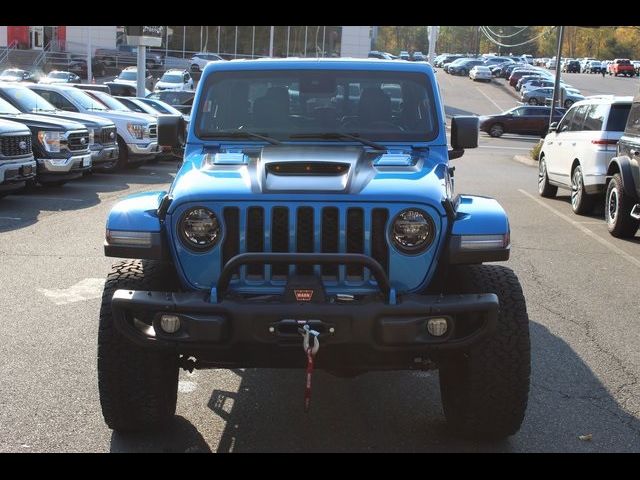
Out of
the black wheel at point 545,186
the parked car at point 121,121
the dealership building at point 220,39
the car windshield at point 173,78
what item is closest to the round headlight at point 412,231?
the black wheel at point 545,186

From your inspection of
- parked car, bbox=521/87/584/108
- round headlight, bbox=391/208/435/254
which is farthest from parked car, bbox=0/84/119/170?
parked car, bbox=521/87/584/108

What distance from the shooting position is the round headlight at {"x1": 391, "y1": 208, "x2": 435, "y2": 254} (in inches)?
181

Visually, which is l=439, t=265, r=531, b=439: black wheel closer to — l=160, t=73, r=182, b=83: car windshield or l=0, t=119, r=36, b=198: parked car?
l=0, t=119, r=36, b=198: parked car

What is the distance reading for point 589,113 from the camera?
1479 centimetres

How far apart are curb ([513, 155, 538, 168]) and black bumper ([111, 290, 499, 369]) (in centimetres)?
2303

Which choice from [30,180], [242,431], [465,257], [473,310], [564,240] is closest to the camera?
[473,310]

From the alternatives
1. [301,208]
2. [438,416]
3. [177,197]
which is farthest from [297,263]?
[438,416]

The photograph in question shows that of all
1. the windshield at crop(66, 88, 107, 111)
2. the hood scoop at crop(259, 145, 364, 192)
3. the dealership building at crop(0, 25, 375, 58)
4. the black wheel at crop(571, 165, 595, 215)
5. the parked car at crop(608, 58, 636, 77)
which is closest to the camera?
the hood scoop at crop(259, 145, 364, 192)

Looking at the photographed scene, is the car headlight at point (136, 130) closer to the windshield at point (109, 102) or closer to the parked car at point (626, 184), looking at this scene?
the windshield at point (109, 102)

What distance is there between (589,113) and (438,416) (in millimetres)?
10602

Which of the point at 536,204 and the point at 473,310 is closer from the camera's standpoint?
the point at 473,310

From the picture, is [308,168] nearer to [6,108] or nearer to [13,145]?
[13,145]

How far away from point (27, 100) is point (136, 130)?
3344 mm
